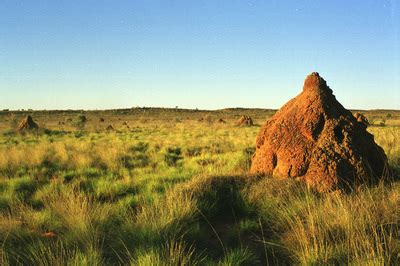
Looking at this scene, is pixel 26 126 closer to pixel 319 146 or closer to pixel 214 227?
pixel 319 146

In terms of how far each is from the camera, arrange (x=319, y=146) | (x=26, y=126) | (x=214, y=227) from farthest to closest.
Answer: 1. (x=26, y=126)
2. (x=319, y=146)
3. (x=214, y=227)

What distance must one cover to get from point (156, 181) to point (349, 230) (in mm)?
4733

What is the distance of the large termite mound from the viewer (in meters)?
6.32

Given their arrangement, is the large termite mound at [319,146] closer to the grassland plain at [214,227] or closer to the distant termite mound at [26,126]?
the grassland plain at [214,227]

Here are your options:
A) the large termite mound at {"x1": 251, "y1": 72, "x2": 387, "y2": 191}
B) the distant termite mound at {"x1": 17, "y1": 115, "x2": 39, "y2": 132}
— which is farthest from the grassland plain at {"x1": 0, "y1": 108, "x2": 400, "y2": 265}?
the distant termite mound at {"x1": 17, "y1": 115, "x2": 39, "y2": 132}

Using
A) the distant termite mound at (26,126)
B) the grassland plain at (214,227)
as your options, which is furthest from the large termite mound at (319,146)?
the distant termite mound at (26,126)

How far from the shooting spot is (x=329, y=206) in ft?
15.9

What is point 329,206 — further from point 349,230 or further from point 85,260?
point 85,260

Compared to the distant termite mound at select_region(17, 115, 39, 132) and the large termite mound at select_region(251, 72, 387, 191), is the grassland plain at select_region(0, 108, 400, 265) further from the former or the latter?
the distant termite mound at select_region(17, 115, 39, 132)

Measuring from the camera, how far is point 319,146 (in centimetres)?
663

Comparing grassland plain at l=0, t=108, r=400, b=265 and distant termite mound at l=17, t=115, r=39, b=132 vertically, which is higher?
distant termite mound at l=17, t=115, r=39, b=132

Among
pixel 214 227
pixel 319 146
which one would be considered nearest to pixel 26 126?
pixel 319 146

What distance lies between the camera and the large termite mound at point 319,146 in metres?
6.32

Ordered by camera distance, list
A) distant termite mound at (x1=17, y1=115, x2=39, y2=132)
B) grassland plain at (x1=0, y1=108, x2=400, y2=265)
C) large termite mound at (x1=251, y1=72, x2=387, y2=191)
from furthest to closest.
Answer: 1. distant termite mound at (x1=17, y1=115, x2=39, y2=132)
2. large termite mound at (x1=251, y1=72, x2=387, y2=191)
3. grassland plain at (x1=0, y1=108, x2=400, y2=265)
